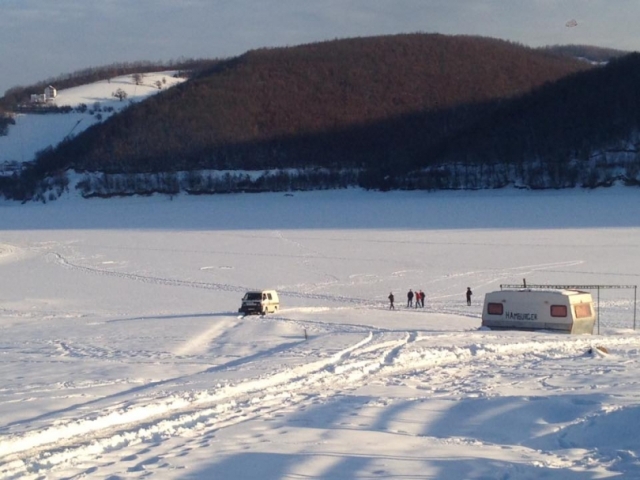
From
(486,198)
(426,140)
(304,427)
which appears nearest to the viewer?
(304,427)

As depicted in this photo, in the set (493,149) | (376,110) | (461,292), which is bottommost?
(461,292)

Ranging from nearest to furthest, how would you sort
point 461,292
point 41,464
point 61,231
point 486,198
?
1. point 41,464
2. point 461,292
3. point 61,231
4. point 486,198

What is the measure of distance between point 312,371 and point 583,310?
8660 millimetres

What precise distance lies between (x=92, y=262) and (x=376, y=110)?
281 feet

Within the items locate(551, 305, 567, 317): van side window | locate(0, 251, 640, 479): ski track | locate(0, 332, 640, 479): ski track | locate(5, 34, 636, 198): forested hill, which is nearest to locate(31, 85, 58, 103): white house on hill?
locate(5, 34, 636, 198): forested hill

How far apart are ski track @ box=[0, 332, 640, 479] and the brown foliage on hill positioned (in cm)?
8494

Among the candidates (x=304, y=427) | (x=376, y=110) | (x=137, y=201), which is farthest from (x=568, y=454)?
(x=376, y=110)

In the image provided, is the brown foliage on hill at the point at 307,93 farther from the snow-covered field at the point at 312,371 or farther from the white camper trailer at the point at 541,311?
the white camper trailer at the point at 541,311

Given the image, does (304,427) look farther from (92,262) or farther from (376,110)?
(376,110)

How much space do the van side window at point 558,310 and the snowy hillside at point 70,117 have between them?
111821mm

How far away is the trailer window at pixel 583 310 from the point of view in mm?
18353

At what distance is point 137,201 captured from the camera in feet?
273

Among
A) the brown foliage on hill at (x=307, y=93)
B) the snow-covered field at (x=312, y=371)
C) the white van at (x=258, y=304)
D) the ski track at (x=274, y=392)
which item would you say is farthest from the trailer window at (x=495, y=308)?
the brown foliage on hill at (x=307, y=93)

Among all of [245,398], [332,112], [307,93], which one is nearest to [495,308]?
[245,398]
